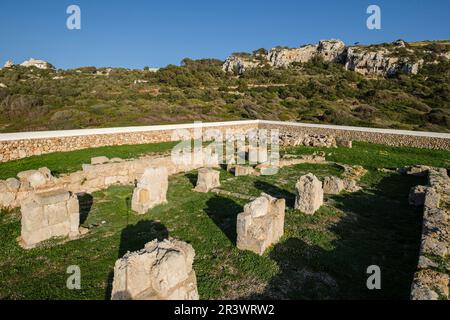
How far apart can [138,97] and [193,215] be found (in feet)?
108

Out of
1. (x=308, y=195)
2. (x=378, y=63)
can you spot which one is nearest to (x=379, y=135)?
(x=308, y=195)

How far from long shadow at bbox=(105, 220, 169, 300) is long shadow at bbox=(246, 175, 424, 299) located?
3227 mm

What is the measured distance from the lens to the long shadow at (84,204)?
10.5 metres

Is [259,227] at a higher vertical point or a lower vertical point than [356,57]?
lower

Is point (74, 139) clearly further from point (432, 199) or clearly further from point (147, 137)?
point (432, 199)

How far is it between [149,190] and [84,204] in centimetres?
247

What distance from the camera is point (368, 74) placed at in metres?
67.8

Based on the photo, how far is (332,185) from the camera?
42.7ft

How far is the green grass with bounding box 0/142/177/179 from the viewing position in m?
15.7

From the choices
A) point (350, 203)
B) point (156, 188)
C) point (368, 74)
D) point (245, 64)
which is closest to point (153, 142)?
point (156, 188)

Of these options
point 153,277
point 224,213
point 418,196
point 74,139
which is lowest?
point 224,213

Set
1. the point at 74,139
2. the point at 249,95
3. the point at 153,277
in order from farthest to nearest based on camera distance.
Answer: the point at 249,95
the point at 74,139
the point at 153,277

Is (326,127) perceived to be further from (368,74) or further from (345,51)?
(345,51)

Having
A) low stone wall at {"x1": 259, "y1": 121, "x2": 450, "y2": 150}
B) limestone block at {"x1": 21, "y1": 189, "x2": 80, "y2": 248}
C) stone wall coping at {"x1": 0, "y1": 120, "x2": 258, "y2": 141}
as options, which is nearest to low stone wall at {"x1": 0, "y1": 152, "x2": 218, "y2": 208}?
limestone block at {"x1": 21, "y1": 189, "x2": 80, "y2": 248}
